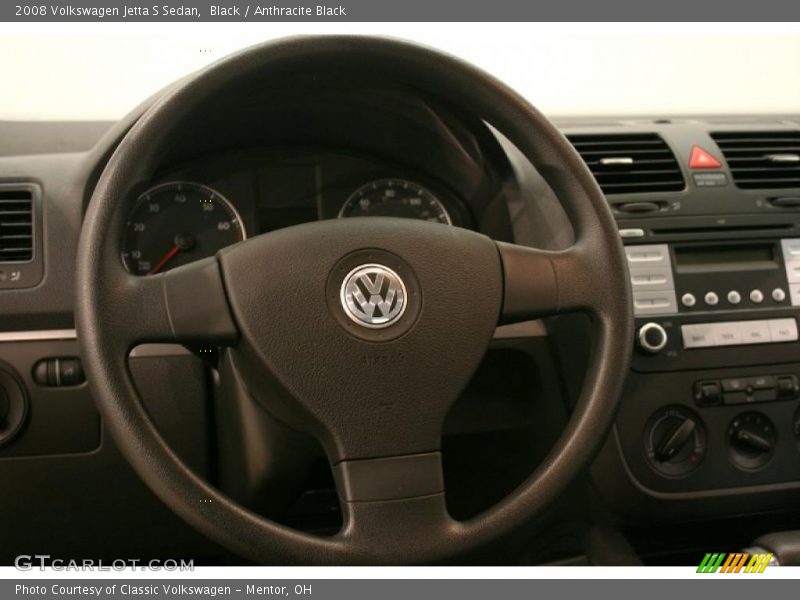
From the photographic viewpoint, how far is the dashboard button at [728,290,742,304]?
1166mm

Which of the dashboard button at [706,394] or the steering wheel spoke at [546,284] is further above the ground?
the steering wheel spoke at [546,284]

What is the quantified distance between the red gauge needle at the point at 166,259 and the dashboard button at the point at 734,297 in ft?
2.74

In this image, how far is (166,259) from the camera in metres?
1.06

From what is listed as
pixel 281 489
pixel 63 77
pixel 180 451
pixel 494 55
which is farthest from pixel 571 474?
pixel 63 77

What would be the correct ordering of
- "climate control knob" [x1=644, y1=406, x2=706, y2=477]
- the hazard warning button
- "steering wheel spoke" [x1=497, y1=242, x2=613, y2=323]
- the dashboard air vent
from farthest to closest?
1. the hazard warning button
2. "climate control knob" [x1=644, y1=406, x2=706, y2=477]
3. the dashboard air vent
4. "steering wheel spoke" [x1=497, y1=242, x2=613, y2=323]

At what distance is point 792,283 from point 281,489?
855 mm

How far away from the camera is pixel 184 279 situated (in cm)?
80

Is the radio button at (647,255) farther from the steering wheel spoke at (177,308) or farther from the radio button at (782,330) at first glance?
the steering wheel spoke at (177,308)

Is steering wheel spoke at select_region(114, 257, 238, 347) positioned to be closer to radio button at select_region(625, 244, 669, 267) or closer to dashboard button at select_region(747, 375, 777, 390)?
radio button at select_region(625, 244, 669, 267)

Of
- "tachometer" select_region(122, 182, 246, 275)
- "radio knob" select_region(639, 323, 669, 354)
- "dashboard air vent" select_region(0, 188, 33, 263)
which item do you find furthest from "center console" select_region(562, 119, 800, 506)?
"dashboard air vent" select_region(0, 188, 33, 263)

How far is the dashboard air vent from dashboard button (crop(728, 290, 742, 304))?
1019 mm

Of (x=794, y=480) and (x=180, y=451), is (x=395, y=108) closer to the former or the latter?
(x=180, y=451)

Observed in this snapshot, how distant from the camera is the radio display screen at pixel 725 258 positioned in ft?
3.86

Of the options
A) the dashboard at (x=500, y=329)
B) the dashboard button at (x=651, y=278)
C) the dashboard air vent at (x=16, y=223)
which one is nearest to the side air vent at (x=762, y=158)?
the dashboard at (x=500, y=329)
